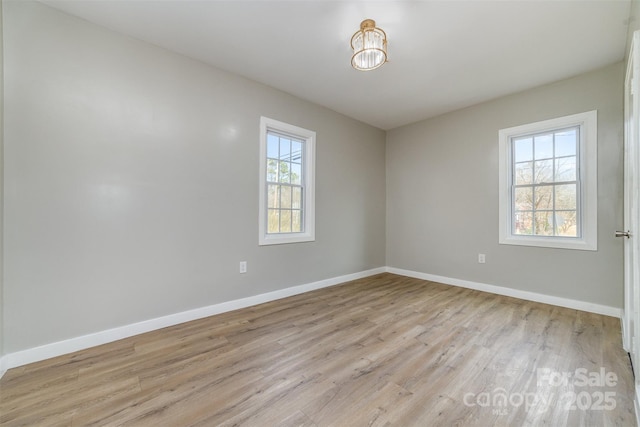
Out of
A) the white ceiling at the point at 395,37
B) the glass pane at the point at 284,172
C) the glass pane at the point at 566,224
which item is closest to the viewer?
the white ceiling at the point at 395,37

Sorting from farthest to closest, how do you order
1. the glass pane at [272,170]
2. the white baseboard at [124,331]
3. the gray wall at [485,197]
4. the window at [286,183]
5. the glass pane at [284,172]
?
the glass pane at [284,172], the glass pane at [272,170], the window at [286,183], the gray wall at [485,197], the white baseboard at [124,331]

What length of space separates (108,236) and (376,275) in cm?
374

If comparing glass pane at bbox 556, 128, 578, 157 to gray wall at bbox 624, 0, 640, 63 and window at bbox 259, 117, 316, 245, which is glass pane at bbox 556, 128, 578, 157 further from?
window at bbox 259, 117, 316, 245

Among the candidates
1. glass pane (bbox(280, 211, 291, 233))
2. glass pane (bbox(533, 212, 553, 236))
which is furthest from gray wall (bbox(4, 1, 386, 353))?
glass pane (bbox(533, 212, 553, 236))

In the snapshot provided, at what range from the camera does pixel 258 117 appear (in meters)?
3.10

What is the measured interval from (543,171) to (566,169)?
0.69 ft

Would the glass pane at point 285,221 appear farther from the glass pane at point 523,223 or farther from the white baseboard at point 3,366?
the glass pane at point 523,223

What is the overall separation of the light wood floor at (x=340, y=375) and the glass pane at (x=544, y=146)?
6.17 ft

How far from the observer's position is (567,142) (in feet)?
10.1

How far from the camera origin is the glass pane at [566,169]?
3027mm

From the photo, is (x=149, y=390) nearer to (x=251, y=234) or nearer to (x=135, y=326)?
(x=135, y=326)

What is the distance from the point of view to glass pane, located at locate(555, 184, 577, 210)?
303 centimetres

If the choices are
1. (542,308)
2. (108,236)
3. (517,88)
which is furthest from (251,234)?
(517,88)

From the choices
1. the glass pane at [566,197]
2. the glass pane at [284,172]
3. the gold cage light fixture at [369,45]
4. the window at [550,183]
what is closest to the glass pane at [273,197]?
the glass pane at [284,172]
